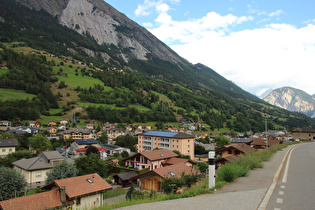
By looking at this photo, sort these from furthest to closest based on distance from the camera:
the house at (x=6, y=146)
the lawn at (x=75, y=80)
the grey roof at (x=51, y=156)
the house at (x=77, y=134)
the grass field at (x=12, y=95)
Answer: the lawn at (x=75, y=80) < the grass field at (x=12, y=95) < the house at (x=77, y=134) < the house at (x=6, y=146) < the grey roof at (x=51, y=156)

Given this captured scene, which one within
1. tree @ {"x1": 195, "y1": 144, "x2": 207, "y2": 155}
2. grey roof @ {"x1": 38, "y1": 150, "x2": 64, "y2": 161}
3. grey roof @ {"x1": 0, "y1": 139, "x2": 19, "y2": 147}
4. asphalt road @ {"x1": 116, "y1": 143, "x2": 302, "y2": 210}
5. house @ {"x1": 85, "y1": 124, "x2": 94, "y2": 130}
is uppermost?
asphalt road @ {"x1": 116, "y1": 143, "x2": 302, "y2": 210}

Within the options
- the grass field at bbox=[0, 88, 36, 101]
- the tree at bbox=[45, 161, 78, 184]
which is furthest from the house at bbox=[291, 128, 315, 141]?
the grass field at bbox=[0, 88, 36, 101]

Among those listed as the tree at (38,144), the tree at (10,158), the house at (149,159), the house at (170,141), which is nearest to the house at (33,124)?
the tree at (38,144)

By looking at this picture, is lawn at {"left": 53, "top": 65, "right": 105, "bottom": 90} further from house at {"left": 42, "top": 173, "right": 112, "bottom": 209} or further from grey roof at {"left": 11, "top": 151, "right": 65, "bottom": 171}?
house at {"left": 42, "top": 173, "right": 112, "bottom": 209}

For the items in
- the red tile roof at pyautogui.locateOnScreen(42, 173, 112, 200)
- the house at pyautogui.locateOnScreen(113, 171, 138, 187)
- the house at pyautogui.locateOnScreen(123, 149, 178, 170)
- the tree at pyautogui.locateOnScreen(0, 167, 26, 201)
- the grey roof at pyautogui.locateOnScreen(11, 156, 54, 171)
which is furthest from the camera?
the house at pyautogui.locateOnScreen(123, 149, 178, 170)

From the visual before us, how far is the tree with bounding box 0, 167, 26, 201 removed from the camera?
1944 cm

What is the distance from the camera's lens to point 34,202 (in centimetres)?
1360

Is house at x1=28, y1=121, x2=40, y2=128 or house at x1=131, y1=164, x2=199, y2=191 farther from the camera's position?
house at x1=28, y1=121, x2=40, y2=128

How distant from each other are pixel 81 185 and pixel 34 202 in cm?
328

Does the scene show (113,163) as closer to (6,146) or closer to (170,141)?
(170,141)

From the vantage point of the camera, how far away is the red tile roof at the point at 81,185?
14884 millimetres

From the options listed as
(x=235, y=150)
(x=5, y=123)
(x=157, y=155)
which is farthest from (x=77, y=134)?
(x=235, y=150)

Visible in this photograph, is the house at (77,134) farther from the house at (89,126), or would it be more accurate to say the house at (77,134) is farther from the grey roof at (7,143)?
the grey roof at (7,143)

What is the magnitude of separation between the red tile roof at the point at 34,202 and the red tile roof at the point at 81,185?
0.92 metres
